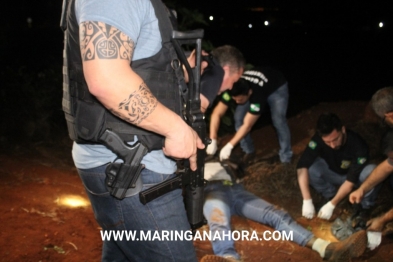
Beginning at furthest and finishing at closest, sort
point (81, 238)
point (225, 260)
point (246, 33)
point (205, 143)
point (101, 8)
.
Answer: point (246, 33), point (81, 238), point (225, 260), point (205, 143), point (101, 8)

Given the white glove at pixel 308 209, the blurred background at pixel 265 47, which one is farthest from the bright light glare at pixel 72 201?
the blurred background at pixel 265 47

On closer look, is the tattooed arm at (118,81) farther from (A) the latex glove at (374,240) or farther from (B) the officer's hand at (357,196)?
(B) the officer's hand at (357,196)

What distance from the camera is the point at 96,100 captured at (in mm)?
1357

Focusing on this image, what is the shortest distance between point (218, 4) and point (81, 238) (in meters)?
28.8

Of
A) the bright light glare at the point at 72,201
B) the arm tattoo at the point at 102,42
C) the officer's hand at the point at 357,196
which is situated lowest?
the bright light glare at the point at 72,201

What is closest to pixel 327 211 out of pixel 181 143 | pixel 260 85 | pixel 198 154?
pixel 260 85

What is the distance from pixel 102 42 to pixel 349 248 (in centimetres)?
241

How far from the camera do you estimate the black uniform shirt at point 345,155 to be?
11.5 ft

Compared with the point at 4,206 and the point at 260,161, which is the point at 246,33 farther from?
the point at 4,206

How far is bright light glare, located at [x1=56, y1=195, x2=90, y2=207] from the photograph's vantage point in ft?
11.1

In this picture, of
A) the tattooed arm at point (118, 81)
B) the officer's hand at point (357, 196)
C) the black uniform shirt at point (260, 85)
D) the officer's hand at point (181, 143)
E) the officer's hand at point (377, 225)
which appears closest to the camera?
the tattooed arm at point (118, 81)

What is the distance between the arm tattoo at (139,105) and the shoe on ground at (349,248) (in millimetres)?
2133

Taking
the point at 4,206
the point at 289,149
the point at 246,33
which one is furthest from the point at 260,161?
the point at 246,33

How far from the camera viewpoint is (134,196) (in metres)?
1.43
